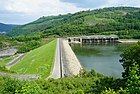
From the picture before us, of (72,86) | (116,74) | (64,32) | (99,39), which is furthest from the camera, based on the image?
(64,32)

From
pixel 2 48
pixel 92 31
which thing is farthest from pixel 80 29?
pixel 2 48

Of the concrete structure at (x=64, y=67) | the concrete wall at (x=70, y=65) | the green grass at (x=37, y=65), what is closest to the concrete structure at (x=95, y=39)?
the concrete wall at (x=70, y=65)

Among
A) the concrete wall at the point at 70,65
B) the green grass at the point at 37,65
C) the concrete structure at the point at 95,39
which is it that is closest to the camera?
the concrete wall at the point at 70,65

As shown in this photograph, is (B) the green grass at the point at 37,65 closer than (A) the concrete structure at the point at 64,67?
No

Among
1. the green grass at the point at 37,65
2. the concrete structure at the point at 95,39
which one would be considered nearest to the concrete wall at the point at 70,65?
the green grass at the point at 37,65

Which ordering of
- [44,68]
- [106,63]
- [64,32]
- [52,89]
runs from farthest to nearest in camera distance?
[64,32], [106,63], [44,68], [52,89]

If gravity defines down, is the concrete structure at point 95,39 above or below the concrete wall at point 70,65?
below

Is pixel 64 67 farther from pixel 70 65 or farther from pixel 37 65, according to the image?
pixel 37 65

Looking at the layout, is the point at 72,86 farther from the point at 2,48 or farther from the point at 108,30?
the point at 108,30

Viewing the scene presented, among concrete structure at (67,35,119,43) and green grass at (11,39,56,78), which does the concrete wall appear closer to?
green grass at (11,39,56,78)

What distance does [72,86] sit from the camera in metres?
32.5

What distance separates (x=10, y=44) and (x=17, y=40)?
452 inches

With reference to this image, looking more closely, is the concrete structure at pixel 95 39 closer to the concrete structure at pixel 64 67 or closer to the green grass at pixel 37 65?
the green grass at pixel 37 65

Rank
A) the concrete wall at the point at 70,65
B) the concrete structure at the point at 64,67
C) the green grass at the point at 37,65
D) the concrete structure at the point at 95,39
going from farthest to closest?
the concrete structure at the point at 95,39, the green grass at the point at 37,65, the concrete wall at the point at 70,65, the concrete structure at the point at 64,67
